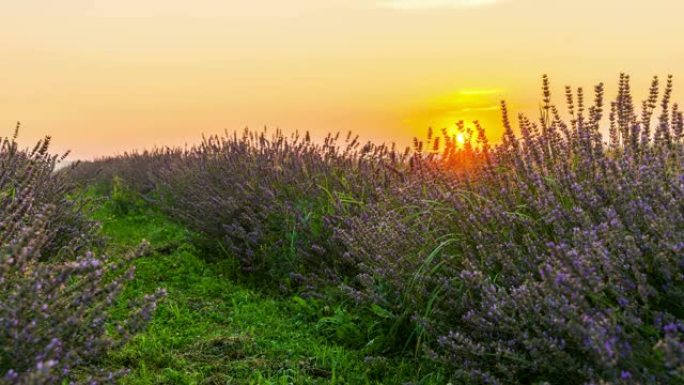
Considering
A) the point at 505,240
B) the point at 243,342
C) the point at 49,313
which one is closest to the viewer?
the point at 49,313

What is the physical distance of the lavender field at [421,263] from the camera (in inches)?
78.1

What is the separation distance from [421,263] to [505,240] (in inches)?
17.7

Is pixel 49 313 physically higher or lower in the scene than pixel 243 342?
higher

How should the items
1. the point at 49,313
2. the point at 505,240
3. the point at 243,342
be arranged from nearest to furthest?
the point at 49,313 < the point at 505,240 < the point at 243,342

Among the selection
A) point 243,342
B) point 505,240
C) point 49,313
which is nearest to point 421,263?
point 505,240

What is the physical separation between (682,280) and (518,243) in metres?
0.89

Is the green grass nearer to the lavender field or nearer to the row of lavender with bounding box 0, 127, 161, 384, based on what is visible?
the lavender field

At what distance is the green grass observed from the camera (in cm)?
305

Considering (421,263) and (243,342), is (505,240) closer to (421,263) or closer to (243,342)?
(421,263)

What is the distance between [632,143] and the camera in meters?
3.03

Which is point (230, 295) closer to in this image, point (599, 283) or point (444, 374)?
point (444, 374)

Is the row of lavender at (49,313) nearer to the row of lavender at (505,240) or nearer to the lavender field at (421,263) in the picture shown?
the lavender field at (421,263)

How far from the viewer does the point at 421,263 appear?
10.6 ft

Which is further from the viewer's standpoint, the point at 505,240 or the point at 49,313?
the point at 505,240
